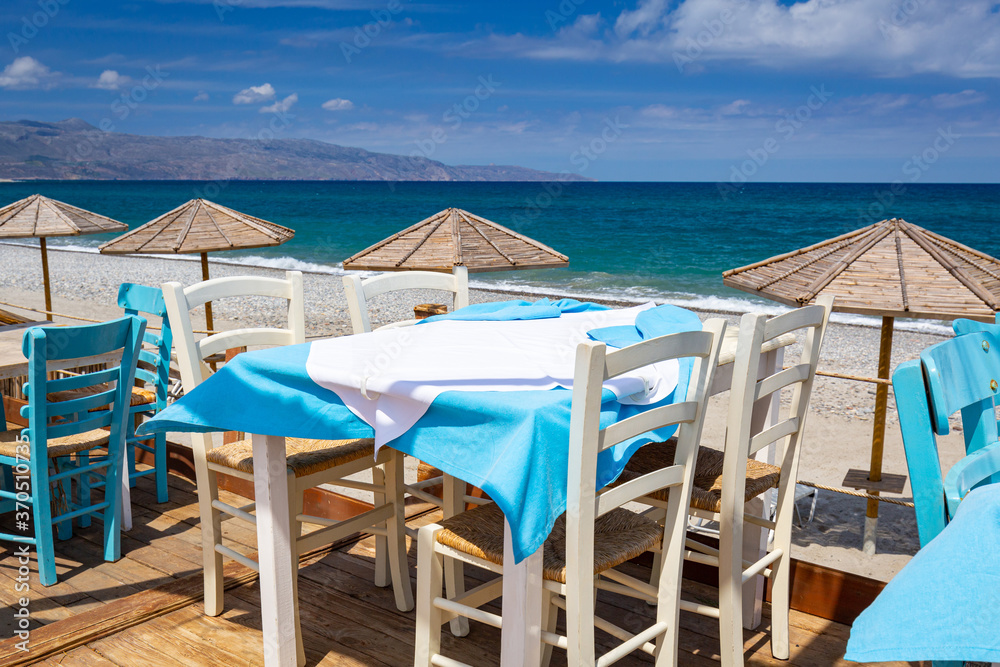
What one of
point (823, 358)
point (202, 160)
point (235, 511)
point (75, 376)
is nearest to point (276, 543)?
point (235, 511)

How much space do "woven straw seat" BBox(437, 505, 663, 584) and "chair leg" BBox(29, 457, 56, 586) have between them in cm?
162

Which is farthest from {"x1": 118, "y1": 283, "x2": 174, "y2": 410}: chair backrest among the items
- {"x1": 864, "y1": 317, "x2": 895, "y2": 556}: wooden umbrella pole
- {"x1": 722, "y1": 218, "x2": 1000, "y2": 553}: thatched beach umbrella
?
{"x1": 864, "y1": 317, "x2": 895, "y2": 556}: wooden umbrella pole

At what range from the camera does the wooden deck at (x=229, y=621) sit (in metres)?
2.14

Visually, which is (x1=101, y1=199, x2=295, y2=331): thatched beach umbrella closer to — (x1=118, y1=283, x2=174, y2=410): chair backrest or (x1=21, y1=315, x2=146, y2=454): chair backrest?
(x1=118, y1=283, x2=174, y2=410): chair backrest

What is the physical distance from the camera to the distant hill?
212 feet

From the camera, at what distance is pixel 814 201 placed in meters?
41.7

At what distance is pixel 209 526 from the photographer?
2318 mm

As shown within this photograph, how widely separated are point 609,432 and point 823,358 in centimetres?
852

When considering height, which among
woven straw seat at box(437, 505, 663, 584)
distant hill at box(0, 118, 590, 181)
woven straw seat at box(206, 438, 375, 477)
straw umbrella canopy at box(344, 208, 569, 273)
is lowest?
woven straw seat at box(437, 505, 663, 584)

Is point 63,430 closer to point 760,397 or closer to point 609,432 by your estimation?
point 609,432

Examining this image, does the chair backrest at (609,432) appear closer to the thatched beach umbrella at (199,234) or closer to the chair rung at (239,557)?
the chair rung at (239,557)

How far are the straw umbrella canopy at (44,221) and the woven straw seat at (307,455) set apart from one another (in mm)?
4406

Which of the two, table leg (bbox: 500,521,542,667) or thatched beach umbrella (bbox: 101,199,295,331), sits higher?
thatched beach umbrella (bbox: 101,199,295,331)

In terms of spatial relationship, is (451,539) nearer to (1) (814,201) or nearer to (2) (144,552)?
(2) (144,552)
